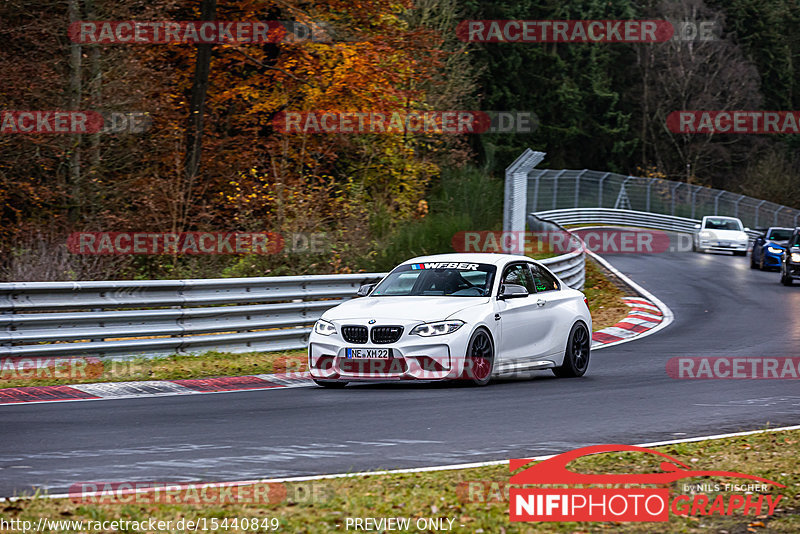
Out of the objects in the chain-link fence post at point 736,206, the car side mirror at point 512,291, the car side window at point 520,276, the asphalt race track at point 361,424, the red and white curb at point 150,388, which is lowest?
the red and white curb at point 150,388

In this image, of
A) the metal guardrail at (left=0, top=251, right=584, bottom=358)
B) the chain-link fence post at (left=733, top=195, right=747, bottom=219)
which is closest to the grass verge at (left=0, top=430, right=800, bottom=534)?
the metal guardrail at (left=0, top=251, right=584, bottom=358)

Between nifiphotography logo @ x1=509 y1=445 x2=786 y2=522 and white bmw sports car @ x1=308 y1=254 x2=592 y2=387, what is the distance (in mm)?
4481

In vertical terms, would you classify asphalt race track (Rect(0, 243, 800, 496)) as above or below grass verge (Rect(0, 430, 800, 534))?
below

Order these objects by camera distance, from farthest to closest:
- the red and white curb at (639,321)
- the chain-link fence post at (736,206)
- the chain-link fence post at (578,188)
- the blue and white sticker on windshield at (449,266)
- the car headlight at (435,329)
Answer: the chain-link fence post at (736,206)
the chain-link fence post at (578,188)
the red and white curb at (639,321)
the blue and white sticker on windshield at (449,266)
the car headlight at (435,329)

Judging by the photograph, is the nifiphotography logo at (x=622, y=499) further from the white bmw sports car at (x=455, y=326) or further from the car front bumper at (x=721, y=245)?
the car front bumper at (x=721, y=245)

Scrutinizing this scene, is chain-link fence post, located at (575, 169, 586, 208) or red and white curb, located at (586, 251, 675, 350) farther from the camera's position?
A: chain-link fence post, located at (575, 169, 586, 208)

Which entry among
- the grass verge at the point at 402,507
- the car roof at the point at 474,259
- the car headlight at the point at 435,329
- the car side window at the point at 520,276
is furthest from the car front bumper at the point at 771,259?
the grass verge at the point at 402,507

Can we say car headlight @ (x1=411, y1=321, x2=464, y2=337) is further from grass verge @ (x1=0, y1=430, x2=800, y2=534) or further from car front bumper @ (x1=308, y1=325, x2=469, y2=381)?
grass verge @ (x1=0, y1=430, x2=800, y2=534)

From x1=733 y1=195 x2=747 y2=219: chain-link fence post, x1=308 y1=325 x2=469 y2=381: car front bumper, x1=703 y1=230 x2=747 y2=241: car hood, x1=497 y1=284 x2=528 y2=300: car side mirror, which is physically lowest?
x1=308 y1=325 x2=469 y2=381: car front bumper

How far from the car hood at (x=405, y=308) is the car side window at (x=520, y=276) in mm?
810

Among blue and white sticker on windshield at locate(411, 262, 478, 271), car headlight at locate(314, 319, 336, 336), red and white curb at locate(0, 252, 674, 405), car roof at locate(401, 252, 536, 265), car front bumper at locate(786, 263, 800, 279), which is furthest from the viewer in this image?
car front bumper at locate(786, 263, 800, 279)

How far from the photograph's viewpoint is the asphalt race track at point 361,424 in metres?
7.66

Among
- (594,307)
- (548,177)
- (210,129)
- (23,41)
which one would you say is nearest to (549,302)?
(594,307)

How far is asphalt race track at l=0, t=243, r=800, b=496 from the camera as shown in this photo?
7656mm
